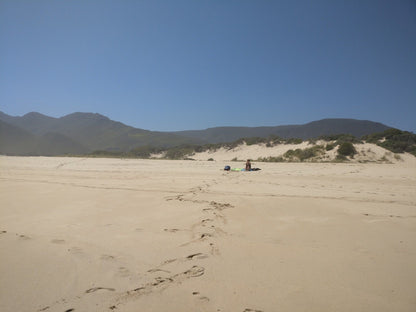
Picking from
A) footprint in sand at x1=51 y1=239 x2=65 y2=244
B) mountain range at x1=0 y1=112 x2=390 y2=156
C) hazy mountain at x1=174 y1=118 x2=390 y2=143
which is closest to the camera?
footprint in sand at x1=51 y1=239 x2=65 y2=244

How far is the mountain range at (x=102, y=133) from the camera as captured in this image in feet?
155

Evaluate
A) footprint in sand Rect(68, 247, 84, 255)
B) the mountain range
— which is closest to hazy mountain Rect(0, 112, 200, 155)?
the mountain range

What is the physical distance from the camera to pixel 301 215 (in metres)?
3.95

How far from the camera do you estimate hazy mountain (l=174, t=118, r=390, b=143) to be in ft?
223

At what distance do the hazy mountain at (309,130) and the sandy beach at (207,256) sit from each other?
66274 millimetres

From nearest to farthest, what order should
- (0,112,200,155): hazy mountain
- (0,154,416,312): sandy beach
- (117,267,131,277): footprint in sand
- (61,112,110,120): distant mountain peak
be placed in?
(0,154,416,312): sandy beach
(117,267,131,277): footprint in sand
(0,112,200,155): hazy mountain
(61,112,110,120): distant mountain peak

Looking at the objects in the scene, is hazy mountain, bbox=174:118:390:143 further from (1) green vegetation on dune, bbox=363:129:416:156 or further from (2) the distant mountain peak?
(1) green vegetation on dune, bbox=363:129:416:156

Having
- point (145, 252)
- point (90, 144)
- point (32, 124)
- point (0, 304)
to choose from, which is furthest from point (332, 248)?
point (32, 124)

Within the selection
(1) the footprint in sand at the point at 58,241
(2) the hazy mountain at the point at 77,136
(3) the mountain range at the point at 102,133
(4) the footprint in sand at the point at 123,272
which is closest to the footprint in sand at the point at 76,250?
(1) the footprint in sand at the point at 58,241

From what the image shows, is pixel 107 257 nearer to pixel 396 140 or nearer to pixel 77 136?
pixel 396 140

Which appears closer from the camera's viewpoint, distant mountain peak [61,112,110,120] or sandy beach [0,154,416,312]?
sandy beach [0,154,416,312]

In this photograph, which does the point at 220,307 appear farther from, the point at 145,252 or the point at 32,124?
the point at 32,124

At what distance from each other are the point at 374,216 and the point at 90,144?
66088 millimetres

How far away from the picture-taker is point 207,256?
244 centimetres
